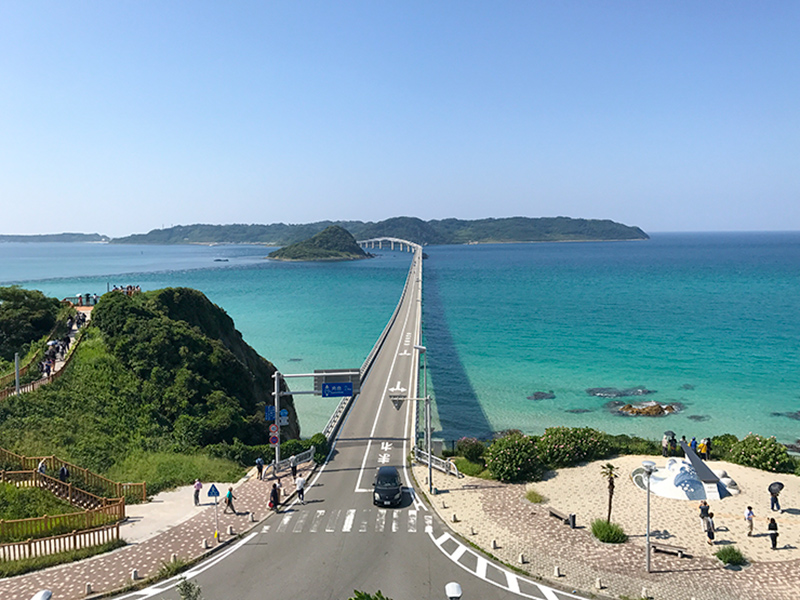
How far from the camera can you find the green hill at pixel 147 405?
82.5 ft

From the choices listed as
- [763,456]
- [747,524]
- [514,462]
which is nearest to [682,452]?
[763,456]

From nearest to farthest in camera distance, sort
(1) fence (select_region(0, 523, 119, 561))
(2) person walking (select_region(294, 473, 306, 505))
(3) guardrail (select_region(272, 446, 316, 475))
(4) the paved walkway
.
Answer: (4) the paved walkway
(1) fence (select_region(0, 523, 119, 561))
(2) person walking (select_region(294, 473, 306, 505))
(3) guardrail (select_region(272, 446, 316, 475))

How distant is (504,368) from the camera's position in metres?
58.5

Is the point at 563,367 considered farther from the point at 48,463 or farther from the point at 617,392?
the point at 48,463

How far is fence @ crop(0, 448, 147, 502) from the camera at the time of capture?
21.7 meters

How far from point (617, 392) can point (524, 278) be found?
→ 354 ft

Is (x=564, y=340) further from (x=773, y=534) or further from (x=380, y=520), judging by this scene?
(x=380, y=520)

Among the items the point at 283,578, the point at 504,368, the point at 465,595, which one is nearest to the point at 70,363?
the point at 283,578

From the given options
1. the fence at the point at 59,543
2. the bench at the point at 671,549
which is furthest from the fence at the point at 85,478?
the bench at the point at 671,549

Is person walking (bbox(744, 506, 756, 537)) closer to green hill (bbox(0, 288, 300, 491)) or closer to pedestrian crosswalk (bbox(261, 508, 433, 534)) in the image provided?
pedestrian crosswalk (bbox(261, 508, 433, 534))

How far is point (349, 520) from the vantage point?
70.2 feet

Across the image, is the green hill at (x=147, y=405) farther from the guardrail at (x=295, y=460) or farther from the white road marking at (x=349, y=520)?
the white road marking at (x=349, y=520)

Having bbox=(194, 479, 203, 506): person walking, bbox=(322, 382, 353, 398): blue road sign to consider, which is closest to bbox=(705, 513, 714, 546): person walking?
bbox=(322, 382, 353, 398): blue road sign

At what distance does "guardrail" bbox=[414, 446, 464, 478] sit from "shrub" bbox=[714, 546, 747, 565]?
1130cm
